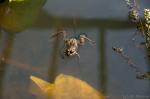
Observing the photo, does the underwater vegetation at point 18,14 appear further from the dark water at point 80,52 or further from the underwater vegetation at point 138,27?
the underwater vegetation at point 138,27

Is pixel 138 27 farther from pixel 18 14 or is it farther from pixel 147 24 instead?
pixel 18 14

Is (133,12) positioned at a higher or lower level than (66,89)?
higher

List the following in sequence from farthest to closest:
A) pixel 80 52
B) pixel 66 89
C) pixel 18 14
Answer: pixel 18 14 → pixel 80 52 → pixel 66 89

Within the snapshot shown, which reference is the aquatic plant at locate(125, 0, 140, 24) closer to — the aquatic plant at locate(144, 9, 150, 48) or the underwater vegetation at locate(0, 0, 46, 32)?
the aquatic plant at locate(144, 9, 150, 48)

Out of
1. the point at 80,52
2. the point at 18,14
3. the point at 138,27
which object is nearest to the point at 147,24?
the point at 138,27

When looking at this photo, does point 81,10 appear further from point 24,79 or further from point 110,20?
point 24,79

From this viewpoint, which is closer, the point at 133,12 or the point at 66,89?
the point at 66,89

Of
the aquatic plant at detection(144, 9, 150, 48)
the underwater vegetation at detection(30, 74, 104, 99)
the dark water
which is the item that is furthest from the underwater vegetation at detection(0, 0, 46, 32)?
the aquatic plant at detection(144, 9, 150, 48)
